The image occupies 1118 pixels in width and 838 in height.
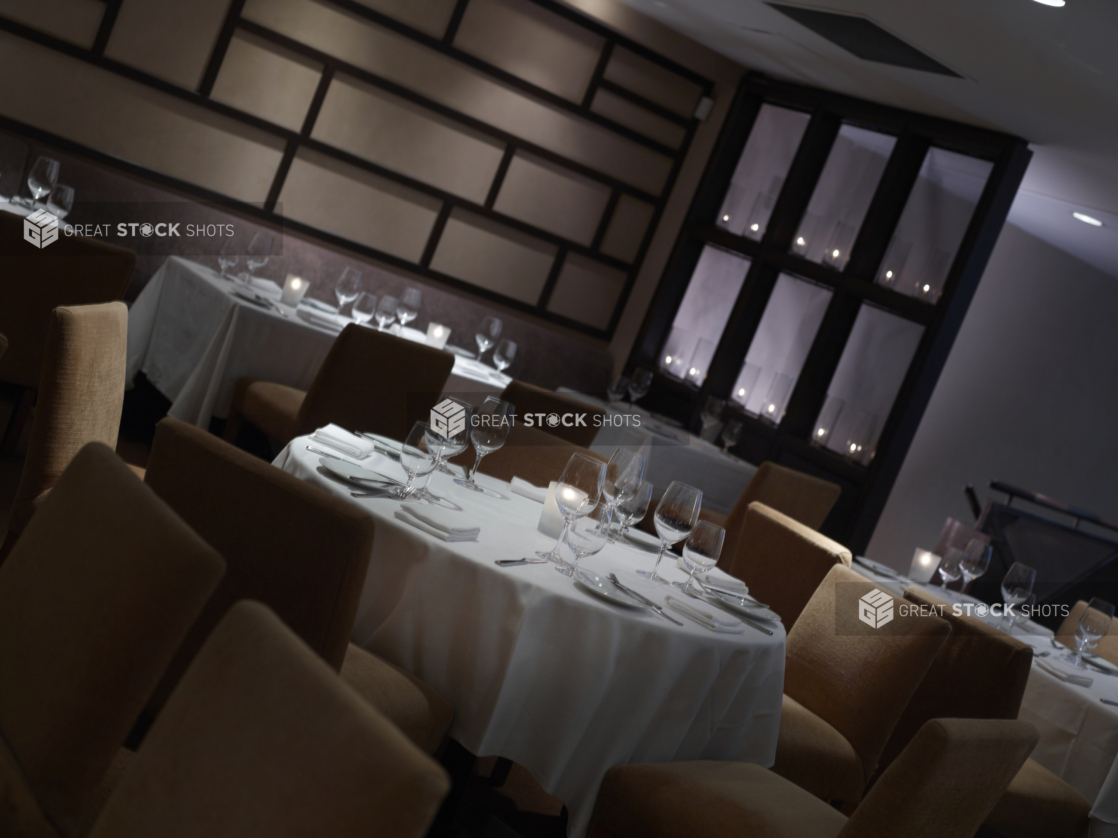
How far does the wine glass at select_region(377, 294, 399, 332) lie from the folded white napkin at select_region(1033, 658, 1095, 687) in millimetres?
2848

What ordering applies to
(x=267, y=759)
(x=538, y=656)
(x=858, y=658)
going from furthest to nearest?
(x=858, y=658) → (x=538, y=656) → (x=267, y=759)

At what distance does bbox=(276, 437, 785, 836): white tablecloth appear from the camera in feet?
5.49

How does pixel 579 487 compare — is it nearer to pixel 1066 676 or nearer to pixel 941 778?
pixel 941 778

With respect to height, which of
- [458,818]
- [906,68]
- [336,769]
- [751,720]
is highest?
[906,68]

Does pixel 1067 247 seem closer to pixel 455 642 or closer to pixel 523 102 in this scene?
pixel 523 102

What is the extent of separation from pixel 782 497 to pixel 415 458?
7.76 ft

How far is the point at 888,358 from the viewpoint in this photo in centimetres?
492

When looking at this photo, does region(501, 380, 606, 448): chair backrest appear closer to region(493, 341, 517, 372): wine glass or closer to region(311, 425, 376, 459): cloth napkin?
region(493, 341, 517, 372): wine glass

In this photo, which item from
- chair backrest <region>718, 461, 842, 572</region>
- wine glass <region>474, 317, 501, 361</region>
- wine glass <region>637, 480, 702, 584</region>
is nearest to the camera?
wine glass <region>637, 480, 702, 584</region>

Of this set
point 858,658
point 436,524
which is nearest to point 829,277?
point 858,658

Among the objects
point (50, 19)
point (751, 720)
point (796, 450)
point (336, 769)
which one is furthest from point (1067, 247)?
point (336, 769)

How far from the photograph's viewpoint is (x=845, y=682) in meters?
2.40

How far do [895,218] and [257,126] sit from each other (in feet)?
11.3

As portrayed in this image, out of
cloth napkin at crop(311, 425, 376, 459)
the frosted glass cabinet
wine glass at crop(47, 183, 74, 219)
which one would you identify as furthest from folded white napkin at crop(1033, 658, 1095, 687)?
wine glass at crop(47, 183, 74, 219)
